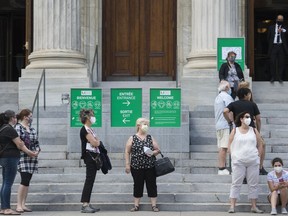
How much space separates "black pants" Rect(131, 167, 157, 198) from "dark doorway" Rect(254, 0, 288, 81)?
13.3 m

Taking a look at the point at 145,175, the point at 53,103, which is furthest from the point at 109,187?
the point at 53,103

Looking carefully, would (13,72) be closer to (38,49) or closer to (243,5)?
(38,49)

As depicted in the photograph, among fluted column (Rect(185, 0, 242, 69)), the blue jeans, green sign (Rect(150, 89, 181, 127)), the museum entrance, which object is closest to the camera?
the blue jeans

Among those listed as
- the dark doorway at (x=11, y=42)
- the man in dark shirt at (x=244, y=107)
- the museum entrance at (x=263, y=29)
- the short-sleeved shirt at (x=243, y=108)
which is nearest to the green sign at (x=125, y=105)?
the man in dark shirt at (x=244, y=107)

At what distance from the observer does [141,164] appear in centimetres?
1309

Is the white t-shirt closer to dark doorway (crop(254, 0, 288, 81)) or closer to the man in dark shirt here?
the man in dark shirt

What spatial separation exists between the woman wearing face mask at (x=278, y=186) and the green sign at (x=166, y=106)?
140 inches

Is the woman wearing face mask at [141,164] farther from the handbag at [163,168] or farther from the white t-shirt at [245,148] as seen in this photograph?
the white t-shirt at [245,148]

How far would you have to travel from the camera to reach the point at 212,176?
14.2m

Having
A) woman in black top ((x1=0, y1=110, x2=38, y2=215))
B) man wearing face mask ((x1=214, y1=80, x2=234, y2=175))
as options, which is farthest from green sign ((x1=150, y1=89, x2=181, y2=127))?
woman in black top ((x1=0, y1=110, x2=38, y2=215))

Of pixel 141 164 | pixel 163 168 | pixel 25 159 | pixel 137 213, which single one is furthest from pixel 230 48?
pixel 25 159

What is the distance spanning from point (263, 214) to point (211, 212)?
0.87 metres

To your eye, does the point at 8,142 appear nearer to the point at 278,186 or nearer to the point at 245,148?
the point at 245,148

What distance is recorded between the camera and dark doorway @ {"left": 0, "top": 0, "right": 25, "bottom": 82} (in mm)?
27547
